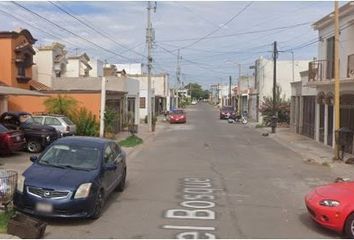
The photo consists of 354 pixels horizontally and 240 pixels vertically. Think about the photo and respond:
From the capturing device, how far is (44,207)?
10.3 m

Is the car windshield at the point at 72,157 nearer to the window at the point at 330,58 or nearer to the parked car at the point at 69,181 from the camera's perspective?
the parked car at the point at 69,181

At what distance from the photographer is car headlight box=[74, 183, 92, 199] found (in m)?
10.6

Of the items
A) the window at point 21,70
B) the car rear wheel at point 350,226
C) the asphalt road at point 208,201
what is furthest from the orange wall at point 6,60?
the car rear wheel at point 350,226

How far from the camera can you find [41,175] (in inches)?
432

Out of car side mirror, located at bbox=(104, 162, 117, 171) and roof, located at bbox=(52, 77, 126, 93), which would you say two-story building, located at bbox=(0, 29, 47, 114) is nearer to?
roof, located at bbox=(52, 77, 126, 93)

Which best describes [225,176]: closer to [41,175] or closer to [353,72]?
[41,175]

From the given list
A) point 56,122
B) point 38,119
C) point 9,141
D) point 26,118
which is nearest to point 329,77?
point 56,122

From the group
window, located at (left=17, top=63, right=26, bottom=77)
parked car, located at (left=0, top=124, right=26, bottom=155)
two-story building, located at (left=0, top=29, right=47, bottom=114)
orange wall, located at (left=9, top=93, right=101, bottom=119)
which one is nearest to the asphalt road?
parked car, located at (left=0, top=124, right=26, bottom=155)

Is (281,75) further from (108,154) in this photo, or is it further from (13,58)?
(108,154)

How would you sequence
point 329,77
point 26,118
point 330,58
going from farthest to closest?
point 330,58 < point 329,77 < point 26,118

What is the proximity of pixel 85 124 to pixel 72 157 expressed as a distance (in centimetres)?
1865

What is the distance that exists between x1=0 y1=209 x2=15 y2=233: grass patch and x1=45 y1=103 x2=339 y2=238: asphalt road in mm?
745

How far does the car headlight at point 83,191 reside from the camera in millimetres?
10562

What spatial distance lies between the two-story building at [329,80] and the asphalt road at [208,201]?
5.44 metres
